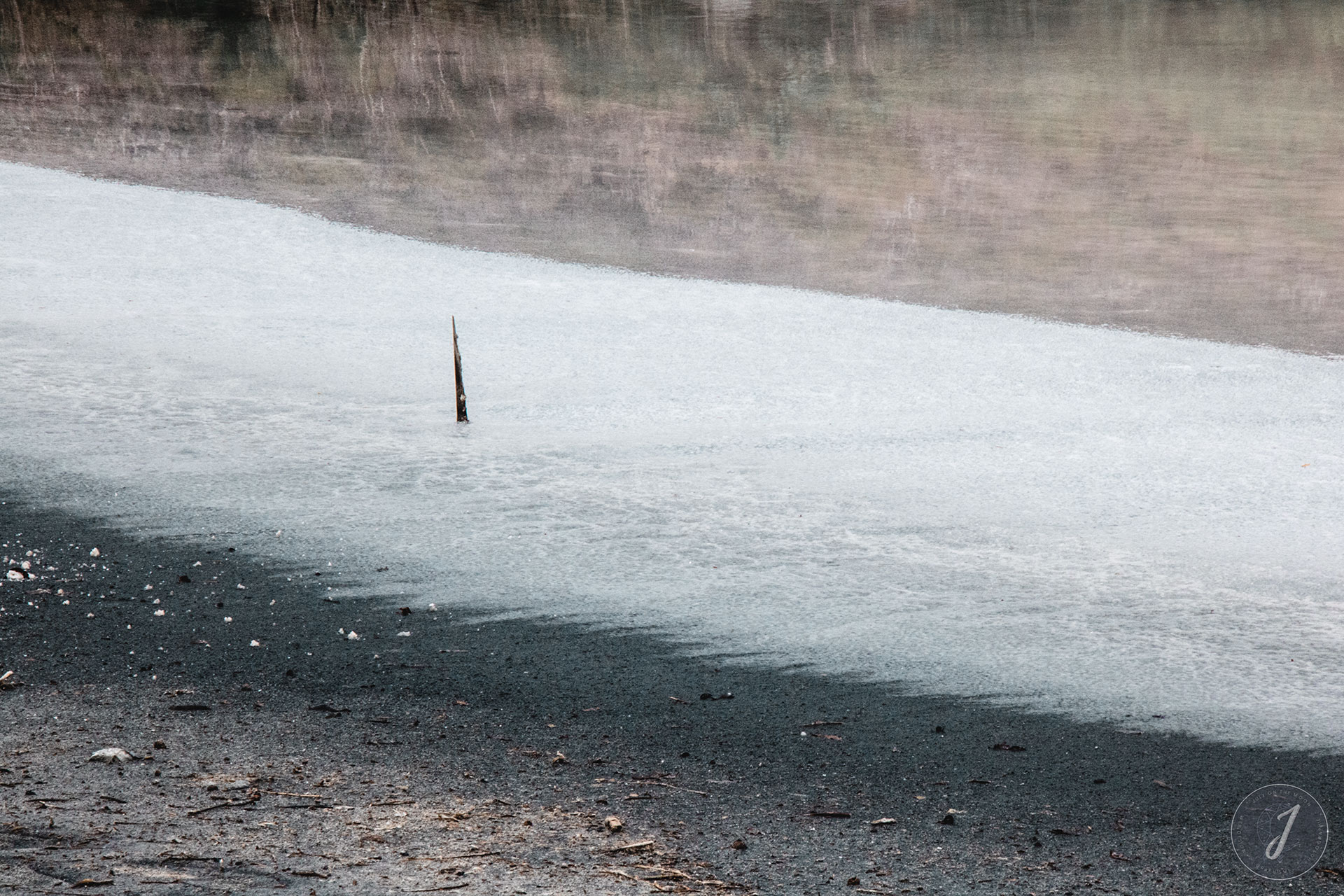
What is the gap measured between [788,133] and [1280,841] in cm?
642

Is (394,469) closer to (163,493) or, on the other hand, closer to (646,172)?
(163,493)

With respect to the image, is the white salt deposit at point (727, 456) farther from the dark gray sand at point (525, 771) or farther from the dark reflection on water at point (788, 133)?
the dark reflection on water at point (788, 133)

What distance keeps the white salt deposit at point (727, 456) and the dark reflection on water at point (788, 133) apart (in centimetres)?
62

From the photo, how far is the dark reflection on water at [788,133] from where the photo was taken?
638cm

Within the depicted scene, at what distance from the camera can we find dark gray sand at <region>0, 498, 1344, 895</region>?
90.7 inches

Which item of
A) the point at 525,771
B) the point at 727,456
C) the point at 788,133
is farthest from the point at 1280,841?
the point at 788,133

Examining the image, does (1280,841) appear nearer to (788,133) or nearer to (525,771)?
(525,771)

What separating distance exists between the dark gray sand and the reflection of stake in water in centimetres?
7

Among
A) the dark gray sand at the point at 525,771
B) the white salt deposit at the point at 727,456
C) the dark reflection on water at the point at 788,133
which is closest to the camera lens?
the dark gray sand at the point at 525,771

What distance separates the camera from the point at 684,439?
4.48 meters

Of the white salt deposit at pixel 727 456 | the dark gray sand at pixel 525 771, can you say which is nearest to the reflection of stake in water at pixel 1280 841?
the dark gray sand at pixel 525 771

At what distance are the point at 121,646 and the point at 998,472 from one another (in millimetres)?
2467

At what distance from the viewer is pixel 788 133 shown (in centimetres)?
830

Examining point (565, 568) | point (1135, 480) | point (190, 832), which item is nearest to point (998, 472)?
point (1135, 480)
